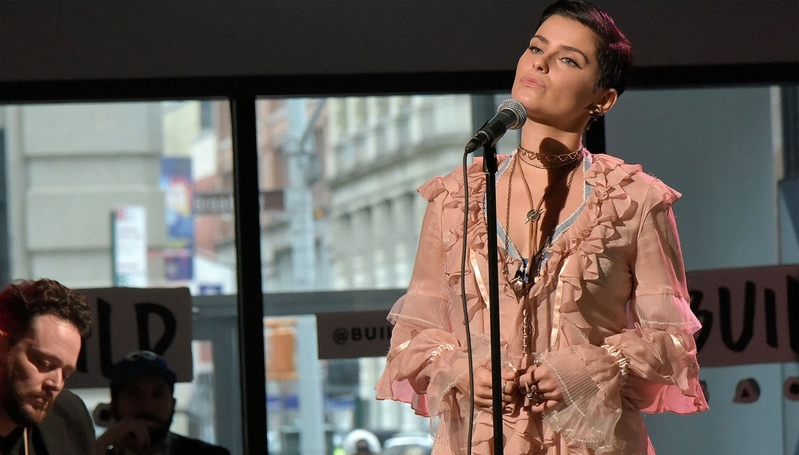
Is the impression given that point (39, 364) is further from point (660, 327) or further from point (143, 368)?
point (660, 327)

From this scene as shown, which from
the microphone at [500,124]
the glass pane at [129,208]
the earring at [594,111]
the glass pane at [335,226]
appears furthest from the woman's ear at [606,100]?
the glass pane at [129,208]

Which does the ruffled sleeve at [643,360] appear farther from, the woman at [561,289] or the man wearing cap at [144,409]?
the man wearing cap at [144,409]

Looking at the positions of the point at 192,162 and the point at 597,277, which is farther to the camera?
the point at 192,162

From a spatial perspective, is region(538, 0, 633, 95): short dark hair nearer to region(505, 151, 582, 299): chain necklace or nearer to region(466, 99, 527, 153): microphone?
region(505, 151, 582, 299): chain necklace

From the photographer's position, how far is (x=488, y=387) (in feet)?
6.51

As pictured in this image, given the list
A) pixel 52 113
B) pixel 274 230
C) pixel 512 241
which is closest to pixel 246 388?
pixel 274 230

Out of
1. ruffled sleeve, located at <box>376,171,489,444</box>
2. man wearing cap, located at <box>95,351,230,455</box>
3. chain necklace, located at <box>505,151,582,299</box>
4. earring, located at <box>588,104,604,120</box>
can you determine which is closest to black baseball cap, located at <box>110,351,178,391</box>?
man wearing cap, located at <box>95,351,230,455</box>

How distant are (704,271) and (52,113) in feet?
8.22

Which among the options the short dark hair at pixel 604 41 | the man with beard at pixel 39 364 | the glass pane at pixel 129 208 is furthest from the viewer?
the glass pane at pixel 129 208

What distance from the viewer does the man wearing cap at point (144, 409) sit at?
12.5 feet

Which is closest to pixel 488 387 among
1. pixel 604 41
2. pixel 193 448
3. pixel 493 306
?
pixel 493 306

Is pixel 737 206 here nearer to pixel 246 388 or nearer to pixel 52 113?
pixel 246 388

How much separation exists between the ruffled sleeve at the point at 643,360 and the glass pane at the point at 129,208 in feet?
7.08

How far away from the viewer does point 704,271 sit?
159 inches
